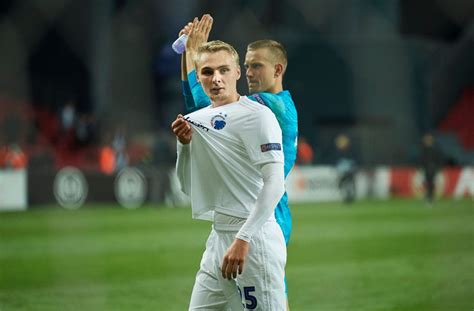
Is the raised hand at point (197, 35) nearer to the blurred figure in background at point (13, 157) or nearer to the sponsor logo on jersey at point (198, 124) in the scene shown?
the sponsor logo on jersey at point (198, 124)

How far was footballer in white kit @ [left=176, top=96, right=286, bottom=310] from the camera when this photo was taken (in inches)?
134

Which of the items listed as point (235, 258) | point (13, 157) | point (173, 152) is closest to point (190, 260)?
point (235, 258)

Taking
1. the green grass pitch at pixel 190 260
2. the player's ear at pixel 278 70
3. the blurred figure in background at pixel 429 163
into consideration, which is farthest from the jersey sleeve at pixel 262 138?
the blurred figure in background at pixel 429 163

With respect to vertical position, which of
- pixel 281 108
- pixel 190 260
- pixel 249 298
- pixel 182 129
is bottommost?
pixel 190 260

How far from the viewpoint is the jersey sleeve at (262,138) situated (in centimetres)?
338

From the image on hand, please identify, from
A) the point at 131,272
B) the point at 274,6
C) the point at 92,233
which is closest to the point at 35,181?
the point at 92,233

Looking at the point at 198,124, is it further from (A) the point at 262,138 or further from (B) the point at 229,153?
(A) the point at 262,138

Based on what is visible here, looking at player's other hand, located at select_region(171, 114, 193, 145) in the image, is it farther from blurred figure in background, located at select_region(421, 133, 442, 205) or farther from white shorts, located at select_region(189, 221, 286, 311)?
blurred figure in background, located at select_region(421, 133, 442, 205)

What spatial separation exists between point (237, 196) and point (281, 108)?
Answer: 628 mm

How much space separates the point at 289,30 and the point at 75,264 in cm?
1115

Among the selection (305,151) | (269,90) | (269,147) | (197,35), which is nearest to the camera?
(269,147)

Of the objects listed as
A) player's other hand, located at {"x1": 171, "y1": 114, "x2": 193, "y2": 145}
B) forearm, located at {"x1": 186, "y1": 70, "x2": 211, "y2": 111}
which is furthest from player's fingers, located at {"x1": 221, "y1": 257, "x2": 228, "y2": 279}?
forearm, located at {"x1": 186, "y1": 70, "x2": 211, "y2": 111}

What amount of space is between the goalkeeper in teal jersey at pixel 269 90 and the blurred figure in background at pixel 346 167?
56.0 ft

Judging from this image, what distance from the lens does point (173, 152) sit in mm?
20578
